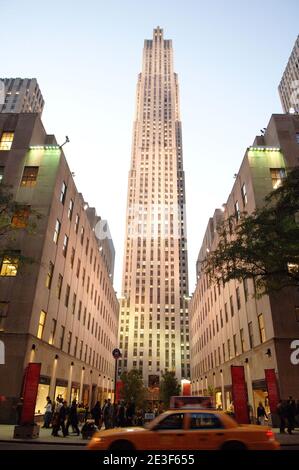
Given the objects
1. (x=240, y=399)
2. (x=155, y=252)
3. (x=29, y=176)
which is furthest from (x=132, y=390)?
(x=155, y=252)

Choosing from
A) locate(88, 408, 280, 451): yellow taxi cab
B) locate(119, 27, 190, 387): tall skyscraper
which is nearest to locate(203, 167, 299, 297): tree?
locate(88, 408, 280, 451): yellow taxi cab

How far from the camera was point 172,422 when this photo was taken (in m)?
7.58

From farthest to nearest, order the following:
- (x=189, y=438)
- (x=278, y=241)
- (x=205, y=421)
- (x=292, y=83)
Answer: (x=292, y=83), (x=278, y=241), (x=205, y=421), (x=189, y=438)

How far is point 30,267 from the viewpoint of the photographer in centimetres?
2328

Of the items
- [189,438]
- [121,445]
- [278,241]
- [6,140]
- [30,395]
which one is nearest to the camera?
[121,445]

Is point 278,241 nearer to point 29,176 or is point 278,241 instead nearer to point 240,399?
point 240,399

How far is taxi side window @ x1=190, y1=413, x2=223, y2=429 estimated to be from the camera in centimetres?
748

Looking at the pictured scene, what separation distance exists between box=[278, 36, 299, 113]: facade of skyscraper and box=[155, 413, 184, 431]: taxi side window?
392 ft

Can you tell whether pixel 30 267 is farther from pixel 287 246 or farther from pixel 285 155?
pixel 285 155

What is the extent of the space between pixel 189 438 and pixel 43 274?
19.2 metres

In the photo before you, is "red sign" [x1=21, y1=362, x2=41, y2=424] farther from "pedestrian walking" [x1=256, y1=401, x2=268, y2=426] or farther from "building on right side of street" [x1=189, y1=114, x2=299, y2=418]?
"building on right side of street" [x1=189, y1=114, x2=299, y2=418]

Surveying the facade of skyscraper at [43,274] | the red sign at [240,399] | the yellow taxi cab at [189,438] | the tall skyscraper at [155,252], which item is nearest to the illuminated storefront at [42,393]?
the facade of skyscraper at [43,274]
